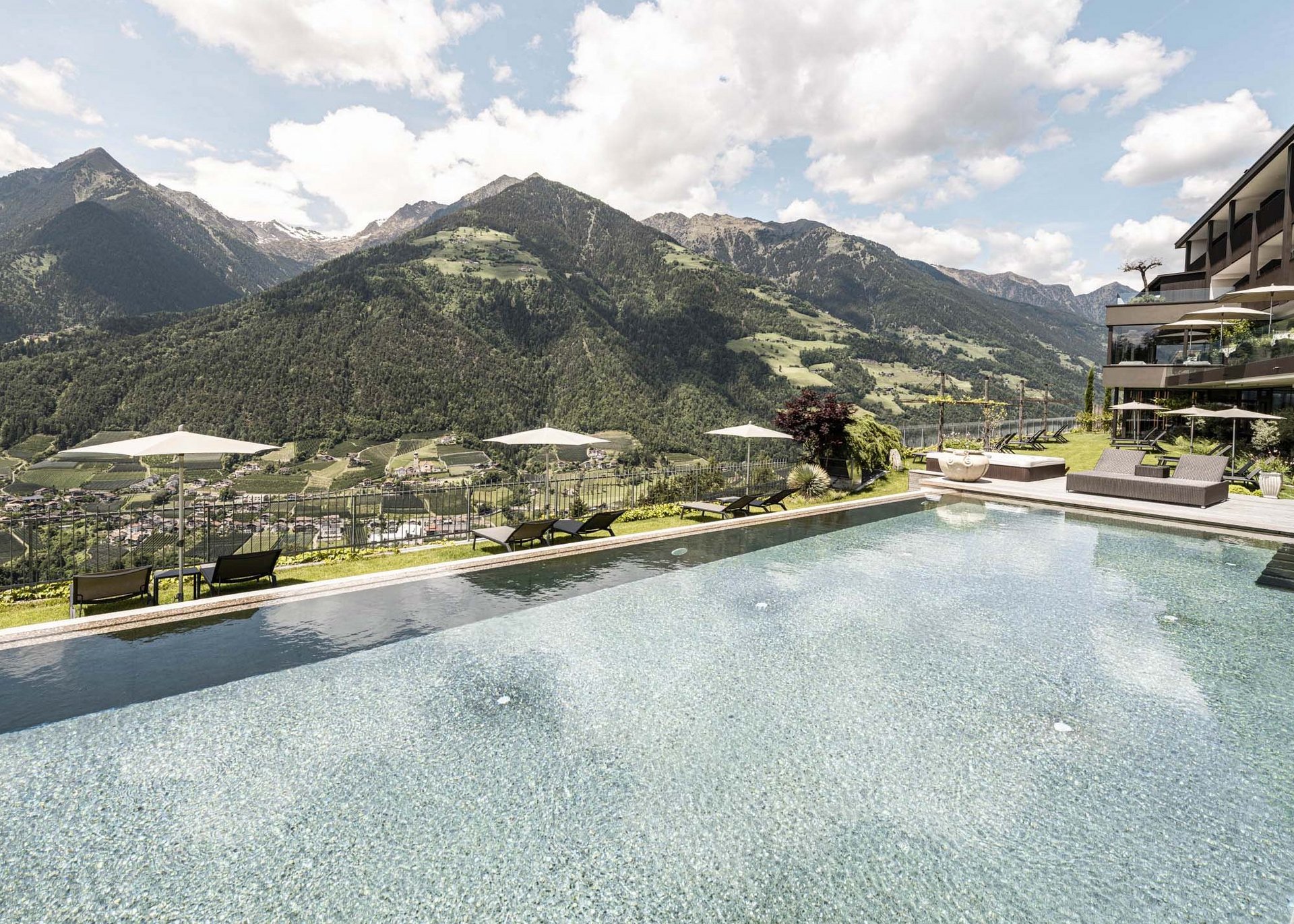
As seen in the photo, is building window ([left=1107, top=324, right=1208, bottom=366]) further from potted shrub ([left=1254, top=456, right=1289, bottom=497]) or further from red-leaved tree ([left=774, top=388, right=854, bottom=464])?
red-leaved tree ([left=774, top=388, right=854, bottom=464])

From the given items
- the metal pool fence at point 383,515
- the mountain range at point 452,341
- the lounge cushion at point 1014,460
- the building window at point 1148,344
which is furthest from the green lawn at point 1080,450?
the mountain range at point 452,341

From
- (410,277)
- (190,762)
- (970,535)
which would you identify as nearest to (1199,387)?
(970,535)

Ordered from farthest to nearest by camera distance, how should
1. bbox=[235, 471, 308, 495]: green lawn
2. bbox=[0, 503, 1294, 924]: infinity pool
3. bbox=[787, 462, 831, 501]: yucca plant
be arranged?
bbox=[235, 471, 308, 495]: green lawn
bbox=[787, 462, 831, 501]: yucca plant
bbox=[0, 503, 1294, 924]: infinity pool

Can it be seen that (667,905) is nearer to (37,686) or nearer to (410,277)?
(37,686)

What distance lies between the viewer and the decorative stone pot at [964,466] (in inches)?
685

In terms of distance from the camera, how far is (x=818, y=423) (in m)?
16.4

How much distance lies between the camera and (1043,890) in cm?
306

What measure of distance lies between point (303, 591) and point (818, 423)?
523 inches

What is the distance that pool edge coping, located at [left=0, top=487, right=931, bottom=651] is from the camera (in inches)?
249

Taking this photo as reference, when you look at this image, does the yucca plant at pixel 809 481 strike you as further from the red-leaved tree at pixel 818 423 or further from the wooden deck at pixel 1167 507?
the wooden deck at pixel 1167 507

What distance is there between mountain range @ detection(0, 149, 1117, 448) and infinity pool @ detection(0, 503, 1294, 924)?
8819 centimetres

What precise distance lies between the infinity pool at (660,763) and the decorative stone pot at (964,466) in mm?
9990

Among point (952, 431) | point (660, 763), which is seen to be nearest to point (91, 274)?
point (952, 431)

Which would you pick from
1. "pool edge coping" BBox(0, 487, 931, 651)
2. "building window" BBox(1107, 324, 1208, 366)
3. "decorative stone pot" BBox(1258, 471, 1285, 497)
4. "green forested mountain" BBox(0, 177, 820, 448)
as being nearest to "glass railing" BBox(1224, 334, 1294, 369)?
"building window" BBox(1107, 324, 1208, 366)
